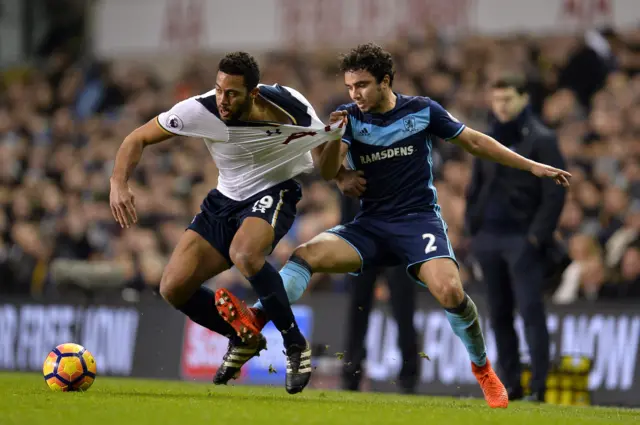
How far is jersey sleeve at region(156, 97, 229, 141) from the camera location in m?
7.20

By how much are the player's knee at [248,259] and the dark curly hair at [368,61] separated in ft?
4.39

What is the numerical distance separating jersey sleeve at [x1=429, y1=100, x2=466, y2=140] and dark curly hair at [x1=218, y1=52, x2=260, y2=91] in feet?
4.01

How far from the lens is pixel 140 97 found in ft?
57.5

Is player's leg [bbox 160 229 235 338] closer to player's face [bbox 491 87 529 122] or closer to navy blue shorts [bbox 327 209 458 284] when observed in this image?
navy blue shorts [bbox 327 209 458 284]

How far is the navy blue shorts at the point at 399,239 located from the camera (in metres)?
7.33

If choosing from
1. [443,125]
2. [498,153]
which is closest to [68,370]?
[443,125]

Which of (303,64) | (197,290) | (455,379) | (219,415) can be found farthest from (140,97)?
(219,415)

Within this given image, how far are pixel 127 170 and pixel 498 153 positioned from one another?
7.87 feet

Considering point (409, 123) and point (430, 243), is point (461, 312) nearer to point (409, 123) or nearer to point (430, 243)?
point (430, 243)

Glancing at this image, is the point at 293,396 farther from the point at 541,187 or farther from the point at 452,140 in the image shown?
the point at 541,187

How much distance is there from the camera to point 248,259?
278 inches

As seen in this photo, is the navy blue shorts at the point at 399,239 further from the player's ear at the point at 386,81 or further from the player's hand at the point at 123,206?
the player's hand at the point at 123,206

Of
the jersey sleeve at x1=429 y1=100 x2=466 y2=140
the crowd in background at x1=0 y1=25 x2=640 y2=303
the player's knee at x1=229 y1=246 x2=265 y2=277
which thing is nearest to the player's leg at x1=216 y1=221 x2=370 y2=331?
the player's knee at x1=229 y1=246 x2=265 y2=277

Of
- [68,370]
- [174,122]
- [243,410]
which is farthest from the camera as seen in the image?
[68,370]
